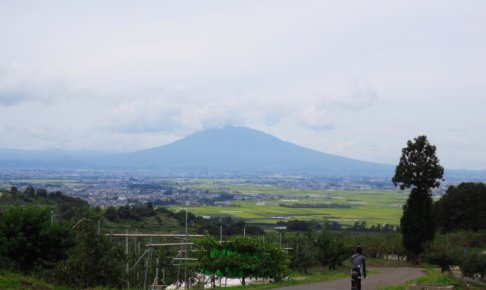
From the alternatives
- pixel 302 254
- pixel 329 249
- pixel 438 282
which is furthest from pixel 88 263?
pixel 329 249

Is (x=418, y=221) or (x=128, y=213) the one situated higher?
(x=418, y=221)

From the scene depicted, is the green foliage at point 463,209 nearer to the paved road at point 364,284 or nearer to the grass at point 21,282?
the paved road at point 364,284

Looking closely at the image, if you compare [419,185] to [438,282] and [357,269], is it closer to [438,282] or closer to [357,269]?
[438,282]

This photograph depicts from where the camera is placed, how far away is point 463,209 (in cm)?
4403

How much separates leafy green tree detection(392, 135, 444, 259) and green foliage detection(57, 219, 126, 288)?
17.1 m

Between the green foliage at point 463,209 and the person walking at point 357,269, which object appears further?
the green foliage at point 463,209

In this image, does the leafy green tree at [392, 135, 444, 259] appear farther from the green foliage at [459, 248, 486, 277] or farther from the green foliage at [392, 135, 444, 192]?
the green foliage at [459, 248, 486, 277]

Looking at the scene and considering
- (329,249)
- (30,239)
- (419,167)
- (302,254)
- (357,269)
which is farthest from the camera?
(419,167)

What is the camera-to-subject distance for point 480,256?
23.9 m

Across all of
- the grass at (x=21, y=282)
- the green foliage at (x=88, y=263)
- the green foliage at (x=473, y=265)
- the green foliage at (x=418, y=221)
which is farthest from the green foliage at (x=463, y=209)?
the grass at (x=21, y=282)

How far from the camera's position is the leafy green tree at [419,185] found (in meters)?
30.0

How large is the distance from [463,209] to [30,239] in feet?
114

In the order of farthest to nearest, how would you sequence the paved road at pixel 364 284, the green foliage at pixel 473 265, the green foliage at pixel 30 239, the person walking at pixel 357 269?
the green foliage at pixel 473 265, the paved road at pixel 364 284, the green foliage at pixel 30 239, the person walking at pixel 357 269

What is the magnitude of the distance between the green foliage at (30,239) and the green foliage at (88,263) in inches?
13.3
